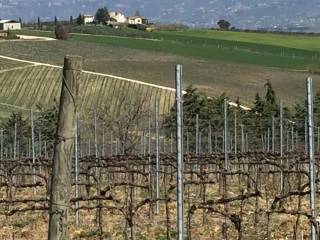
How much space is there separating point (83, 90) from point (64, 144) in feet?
196

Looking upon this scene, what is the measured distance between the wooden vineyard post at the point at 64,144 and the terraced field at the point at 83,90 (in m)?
52.0

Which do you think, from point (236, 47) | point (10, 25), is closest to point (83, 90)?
point (236, 47)

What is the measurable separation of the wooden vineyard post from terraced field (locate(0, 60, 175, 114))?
170 ft

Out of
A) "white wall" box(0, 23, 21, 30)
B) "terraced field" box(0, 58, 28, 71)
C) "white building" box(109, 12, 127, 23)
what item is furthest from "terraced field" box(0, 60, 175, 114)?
"white building" box(109, 12, 127, 23)

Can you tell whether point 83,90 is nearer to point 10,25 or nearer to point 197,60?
point 197,60

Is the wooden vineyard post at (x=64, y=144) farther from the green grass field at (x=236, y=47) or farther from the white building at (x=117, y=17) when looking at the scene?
the white building at (x=117, y=17)

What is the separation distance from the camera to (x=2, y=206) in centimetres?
2045

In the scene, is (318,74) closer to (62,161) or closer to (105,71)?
(105,71)

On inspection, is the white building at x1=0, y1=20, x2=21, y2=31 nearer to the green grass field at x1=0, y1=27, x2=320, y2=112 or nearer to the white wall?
the white wall

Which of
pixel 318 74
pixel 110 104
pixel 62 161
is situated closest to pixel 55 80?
pixel 110 104

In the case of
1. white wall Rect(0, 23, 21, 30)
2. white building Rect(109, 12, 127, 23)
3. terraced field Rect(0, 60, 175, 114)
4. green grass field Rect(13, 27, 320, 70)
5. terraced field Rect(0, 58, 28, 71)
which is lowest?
terraced field Rect(0, 60, 175, 114)

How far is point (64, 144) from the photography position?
8094mm

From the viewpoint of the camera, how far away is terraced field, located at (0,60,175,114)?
64.2m

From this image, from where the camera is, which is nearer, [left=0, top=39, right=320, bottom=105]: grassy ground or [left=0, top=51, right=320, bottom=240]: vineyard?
[left=0, top=51, right=320, bottom=240]: vineyard
